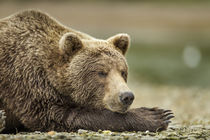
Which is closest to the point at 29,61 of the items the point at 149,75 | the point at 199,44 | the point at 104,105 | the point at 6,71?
the point at 6,71

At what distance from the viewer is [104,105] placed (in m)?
7.22

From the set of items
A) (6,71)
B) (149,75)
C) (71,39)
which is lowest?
(149,75)

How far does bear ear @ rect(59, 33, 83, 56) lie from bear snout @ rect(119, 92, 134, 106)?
1484 millimetres

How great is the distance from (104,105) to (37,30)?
2163 mm

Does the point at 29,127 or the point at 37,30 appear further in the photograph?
the point at 37,30

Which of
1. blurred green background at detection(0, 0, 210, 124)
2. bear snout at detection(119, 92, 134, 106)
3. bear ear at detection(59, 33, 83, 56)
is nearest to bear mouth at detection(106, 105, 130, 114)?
bear snout at detection(119, 92, 134, 106)

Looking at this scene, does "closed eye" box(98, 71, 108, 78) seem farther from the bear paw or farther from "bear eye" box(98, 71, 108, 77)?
the bear paw

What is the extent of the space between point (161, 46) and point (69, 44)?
39782mm

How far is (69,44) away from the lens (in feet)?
24.6

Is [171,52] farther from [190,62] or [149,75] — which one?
[149,75]

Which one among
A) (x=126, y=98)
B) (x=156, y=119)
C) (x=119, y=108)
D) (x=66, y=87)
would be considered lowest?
(x=156, y=119)

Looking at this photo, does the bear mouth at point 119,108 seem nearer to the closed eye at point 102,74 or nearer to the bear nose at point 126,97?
the bear nose at point 126,97

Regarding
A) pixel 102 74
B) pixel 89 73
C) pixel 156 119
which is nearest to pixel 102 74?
pixel 102 74

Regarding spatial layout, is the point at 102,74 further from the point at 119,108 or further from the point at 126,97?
the point at 126,97
